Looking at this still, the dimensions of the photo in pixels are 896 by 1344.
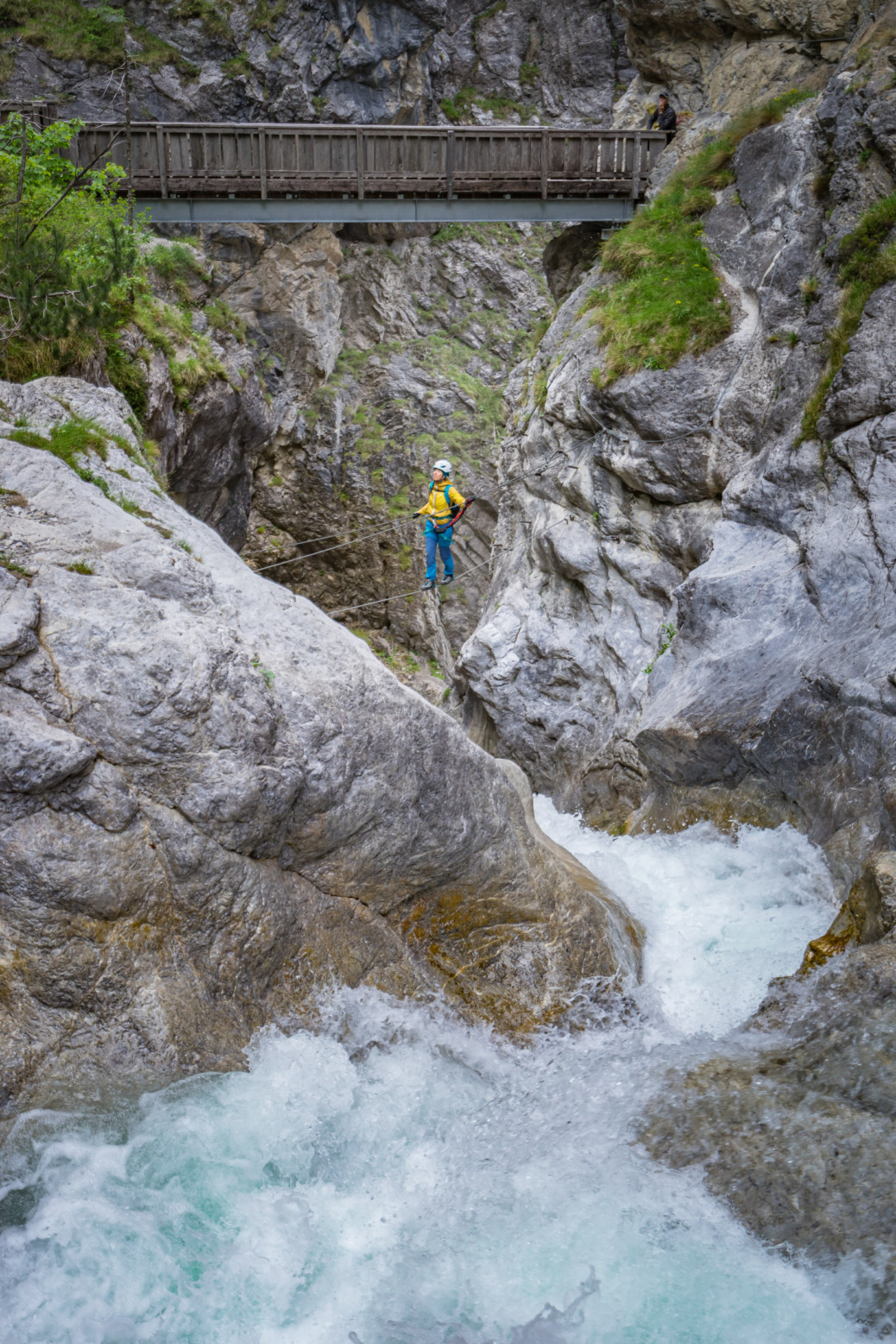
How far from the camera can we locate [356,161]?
21.4m

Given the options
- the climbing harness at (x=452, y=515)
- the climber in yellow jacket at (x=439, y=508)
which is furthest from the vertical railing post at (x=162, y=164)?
the climbing harness at (x=452, y=515)

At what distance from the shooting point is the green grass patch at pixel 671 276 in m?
15.2

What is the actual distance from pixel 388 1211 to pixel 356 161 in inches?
857

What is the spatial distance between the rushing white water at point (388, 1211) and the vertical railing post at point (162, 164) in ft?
65.6

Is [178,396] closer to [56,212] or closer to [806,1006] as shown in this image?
[56,212]

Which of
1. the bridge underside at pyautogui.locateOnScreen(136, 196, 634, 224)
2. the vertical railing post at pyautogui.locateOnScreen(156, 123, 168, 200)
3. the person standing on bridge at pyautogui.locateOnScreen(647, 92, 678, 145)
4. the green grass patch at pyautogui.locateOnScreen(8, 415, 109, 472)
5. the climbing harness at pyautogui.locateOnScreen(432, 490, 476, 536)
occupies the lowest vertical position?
the climbing harness at pyautogui.locateOnScreen(432, 490, 476, 536)

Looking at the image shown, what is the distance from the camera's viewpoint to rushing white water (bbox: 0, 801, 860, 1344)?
4945mm

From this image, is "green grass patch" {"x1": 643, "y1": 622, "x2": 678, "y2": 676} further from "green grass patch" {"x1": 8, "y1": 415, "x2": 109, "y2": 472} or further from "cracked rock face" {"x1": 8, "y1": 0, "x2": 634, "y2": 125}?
"cracked rock face" {"x1": 8, "y1": 0, "x2": 634, "y2": 125}

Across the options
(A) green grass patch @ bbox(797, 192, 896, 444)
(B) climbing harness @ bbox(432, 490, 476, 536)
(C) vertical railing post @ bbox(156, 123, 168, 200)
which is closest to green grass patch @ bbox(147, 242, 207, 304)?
(C) vertical railing post @ bbox(156, 123, 168, 200)

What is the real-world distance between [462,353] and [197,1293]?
33966 mm

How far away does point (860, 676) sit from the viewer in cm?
966

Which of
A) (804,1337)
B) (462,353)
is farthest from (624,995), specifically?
(462,353)

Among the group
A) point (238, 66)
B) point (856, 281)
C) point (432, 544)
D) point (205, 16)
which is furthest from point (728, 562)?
point (205, 16)

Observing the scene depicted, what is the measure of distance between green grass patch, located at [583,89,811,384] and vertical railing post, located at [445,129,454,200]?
16.5 feet
